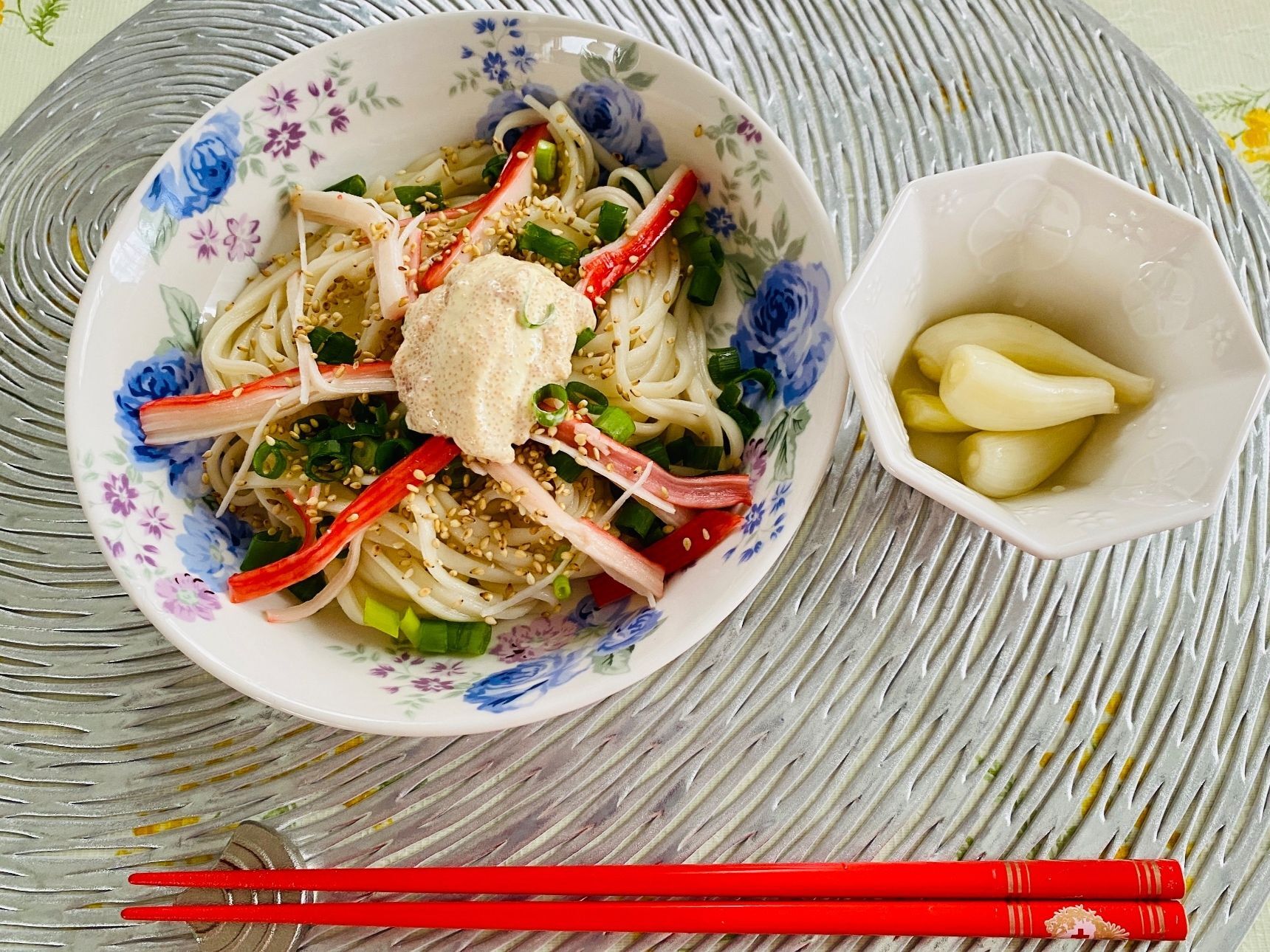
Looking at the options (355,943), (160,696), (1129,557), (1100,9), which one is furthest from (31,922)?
(1100,9)

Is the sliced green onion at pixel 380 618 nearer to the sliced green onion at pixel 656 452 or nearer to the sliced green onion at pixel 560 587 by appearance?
the sliced green onion at pixel 560 587

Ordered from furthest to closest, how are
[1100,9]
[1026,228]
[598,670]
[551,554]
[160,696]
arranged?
[1100,9] < [160,696] < [551,554] < [1026,228] < [598,670]

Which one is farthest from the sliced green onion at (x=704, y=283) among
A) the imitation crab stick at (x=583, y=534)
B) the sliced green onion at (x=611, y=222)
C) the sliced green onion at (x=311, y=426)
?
the sliced green onion at (x=311, y=426)

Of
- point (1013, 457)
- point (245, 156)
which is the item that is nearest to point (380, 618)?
point (245, 156)

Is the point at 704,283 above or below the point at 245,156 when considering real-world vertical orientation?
below

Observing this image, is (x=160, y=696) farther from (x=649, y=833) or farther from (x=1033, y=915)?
(x=1033, y=915)

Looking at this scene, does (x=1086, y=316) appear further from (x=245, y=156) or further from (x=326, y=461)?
(x=245, y=156)
